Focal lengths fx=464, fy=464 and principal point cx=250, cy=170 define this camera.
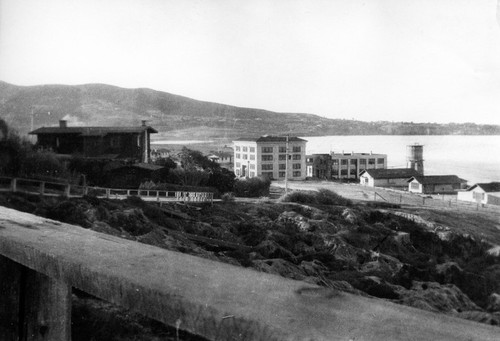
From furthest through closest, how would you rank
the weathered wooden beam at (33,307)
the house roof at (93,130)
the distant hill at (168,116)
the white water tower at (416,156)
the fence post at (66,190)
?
the fence post at (66,190) → the house roof at (93,130) → the white water tower at (416,156) → the distant hill at (168,116) → the weathered wooden beam at (33,307)

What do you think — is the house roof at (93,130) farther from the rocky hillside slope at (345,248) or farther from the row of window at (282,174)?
the row of window at (282,174)

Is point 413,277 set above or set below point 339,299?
below

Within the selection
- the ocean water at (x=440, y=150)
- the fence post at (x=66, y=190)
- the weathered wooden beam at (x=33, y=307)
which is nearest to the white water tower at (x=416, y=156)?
the ocean water at (x=440, y=150)

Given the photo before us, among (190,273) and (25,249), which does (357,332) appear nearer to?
(190,273)

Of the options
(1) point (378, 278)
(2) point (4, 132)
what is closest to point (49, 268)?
(1) point (378, 278)

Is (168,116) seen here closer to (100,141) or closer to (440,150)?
(100,141)

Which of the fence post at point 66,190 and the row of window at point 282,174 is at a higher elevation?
the row of window at point 282,174
